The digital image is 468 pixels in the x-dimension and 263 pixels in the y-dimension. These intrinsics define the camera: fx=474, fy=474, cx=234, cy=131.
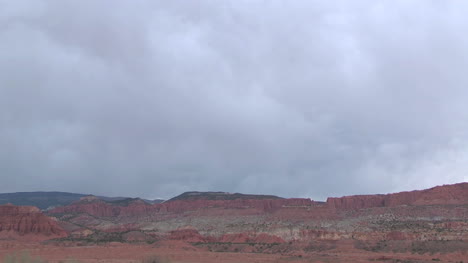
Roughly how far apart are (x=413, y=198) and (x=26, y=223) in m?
87.8

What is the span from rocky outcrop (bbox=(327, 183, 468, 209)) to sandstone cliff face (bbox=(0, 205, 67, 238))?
220 feet

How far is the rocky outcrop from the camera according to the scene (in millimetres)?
103787

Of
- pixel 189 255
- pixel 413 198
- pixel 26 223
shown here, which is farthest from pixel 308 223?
pixel 26 223

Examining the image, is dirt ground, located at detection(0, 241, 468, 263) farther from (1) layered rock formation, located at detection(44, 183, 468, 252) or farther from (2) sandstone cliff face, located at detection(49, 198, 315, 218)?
(2) sandstone cliff face, located at detection(49, 198, 315, 218)

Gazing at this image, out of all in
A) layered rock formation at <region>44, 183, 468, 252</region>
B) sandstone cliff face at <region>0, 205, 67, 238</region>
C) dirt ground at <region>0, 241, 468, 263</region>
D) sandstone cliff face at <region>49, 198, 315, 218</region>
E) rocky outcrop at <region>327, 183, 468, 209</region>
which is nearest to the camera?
dirt ground at <region>0, 241, 468, 263</region>

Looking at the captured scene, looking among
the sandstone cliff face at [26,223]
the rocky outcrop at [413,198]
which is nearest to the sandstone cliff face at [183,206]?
the rocky outcrop at [413,198]

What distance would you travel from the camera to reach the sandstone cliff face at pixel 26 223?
326 ft

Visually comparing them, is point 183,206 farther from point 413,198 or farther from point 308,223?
point 413,198

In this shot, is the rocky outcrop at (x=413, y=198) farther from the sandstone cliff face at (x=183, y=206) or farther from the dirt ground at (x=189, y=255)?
the dirt ground at (x=189, y=255)

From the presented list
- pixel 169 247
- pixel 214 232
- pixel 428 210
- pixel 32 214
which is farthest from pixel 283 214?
pixel 32 214

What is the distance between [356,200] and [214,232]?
46.0 m

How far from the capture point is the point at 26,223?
102 metres

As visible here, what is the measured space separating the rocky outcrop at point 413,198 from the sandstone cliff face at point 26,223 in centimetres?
6714

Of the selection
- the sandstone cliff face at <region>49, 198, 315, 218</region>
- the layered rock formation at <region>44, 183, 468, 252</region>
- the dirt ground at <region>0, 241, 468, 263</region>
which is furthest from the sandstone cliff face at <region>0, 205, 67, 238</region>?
the sandstone cliff face at <region>49, 198, 315, 218</region>
